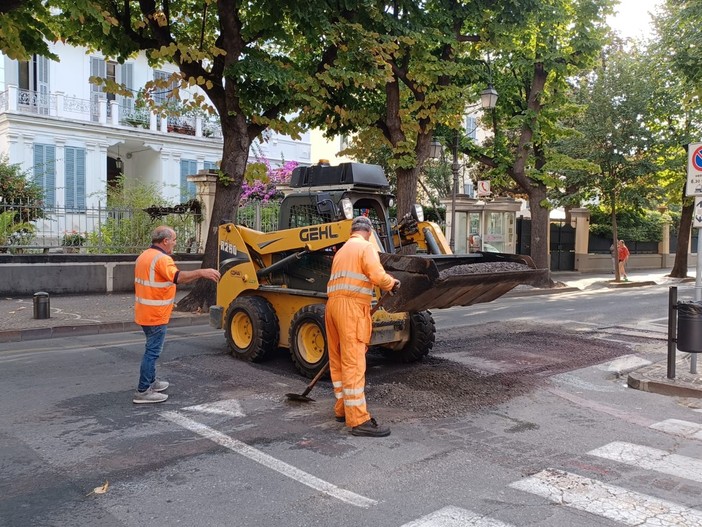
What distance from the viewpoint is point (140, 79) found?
84.4 ft

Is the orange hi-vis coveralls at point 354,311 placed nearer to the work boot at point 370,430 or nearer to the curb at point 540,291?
the work boot at point 370,430

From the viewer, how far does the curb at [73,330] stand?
997 centimetres

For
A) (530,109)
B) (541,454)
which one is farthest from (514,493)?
(530,109)

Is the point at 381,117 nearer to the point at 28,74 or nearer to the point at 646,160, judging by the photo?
the point at 646,160

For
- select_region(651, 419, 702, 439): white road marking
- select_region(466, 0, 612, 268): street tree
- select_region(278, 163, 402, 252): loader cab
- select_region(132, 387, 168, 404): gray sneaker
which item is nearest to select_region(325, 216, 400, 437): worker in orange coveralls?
select_region(132, 387, 168, 404): gray sneaker

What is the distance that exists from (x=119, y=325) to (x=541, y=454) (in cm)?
845

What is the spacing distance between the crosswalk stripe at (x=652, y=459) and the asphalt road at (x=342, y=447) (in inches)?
0.8

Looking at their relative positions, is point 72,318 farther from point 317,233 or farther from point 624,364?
point 624,364

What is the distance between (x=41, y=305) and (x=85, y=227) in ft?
14.9

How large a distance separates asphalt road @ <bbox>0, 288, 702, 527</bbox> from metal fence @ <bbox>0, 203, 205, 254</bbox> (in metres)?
6.63

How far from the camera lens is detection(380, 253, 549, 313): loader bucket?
6.23 m

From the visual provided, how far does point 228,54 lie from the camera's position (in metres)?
12.1

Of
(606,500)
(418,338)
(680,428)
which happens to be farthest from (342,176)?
(606,500)

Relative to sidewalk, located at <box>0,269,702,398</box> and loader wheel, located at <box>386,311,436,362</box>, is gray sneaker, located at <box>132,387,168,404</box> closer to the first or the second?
loader wheel, located at <box>386,311,436,362</box>
